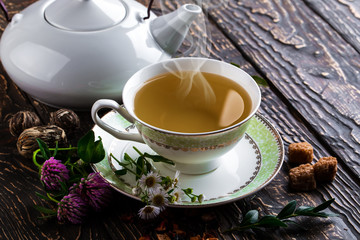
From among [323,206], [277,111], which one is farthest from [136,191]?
[277,111]

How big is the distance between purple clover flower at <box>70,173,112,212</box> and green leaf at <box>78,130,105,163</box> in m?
0.03

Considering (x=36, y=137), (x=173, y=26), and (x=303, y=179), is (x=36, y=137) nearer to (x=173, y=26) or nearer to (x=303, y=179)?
(x=173, y=26)

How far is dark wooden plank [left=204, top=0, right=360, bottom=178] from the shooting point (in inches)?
45.4

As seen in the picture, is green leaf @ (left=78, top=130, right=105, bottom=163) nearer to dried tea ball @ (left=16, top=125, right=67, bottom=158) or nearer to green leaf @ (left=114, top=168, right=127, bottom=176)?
green leaf @ (left=114, top=168, right=127, bottom=176)

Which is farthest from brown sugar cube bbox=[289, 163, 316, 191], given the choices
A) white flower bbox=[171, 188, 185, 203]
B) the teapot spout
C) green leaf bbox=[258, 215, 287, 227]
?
the teapot spout

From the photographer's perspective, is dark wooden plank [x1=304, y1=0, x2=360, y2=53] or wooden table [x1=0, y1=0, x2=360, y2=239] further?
dark wooden plank [x1=304, y1=0, x2=360, y2=53]

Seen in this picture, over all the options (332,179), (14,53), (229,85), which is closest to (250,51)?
(229,85)

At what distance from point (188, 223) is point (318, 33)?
32.2 inches

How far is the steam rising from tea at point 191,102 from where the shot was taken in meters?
0.99

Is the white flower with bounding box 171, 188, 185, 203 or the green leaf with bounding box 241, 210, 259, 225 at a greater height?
the green leaf with bounding box 241, 210, 259, 225

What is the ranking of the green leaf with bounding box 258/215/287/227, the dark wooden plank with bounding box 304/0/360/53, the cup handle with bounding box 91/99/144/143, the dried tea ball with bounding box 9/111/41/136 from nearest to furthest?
the green leaf with bounding box 258/215/287/227 < the cup handle with bounding box 91/99/144/143 < the dried tea ball with bounding box 9/111/41/136 < the dark wooden plank with bounding box 304/0/360/53

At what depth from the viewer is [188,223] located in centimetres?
92

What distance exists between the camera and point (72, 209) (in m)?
0.90

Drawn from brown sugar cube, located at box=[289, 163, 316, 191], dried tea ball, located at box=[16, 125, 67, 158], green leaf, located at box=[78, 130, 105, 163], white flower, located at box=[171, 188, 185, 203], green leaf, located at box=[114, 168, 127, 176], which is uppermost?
brown sugar cube, located at box=[289, 163, 316, 191]
